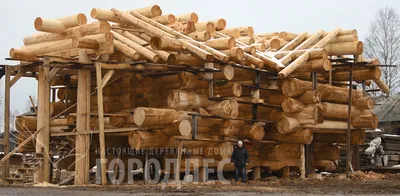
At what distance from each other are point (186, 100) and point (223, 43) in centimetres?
206

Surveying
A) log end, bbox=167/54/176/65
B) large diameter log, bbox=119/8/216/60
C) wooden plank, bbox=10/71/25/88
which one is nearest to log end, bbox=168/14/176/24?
large diameter log, bbox=119/8/216/60

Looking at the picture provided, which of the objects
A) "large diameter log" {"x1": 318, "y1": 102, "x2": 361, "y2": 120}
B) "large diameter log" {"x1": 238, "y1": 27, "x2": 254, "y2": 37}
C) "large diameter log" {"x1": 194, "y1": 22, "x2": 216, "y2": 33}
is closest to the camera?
"large diameter log" {"x1": 194, "y1": 22, "x2": 216, "y2": 33}

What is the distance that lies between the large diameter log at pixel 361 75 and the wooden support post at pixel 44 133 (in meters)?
10.6

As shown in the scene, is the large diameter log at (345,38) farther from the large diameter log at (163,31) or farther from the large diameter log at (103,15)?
the large diameter log at (103,15)

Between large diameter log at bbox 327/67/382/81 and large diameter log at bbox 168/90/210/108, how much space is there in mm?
6648

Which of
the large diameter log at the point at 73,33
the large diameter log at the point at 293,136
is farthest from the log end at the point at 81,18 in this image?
the large diameter log at the point at 293,136

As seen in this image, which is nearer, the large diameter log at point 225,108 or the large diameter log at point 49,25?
the large diameter log at point 49,25

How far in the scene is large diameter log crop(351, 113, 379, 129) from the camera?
27050 mm

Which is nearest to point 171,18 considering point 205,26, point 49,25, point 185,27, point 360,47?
point 185,27

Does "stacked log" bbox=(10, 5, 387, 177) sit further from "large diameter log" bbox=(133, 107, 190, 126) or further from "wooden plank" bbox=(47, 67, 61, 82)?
"wooden plank" bbox=(47, 67, 61, 82)

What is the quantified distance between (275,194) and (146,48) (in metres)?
7.26

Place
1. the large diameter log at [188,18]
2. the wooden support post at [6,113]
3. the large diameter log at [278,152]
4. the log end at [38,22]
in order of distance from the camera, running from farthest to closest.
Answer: the large diameter log at [188,18] < the large diameter log at [278,152] < the wooden support post at [6,113] < the log end at [38,22]

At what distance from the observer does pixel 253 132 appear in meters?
24.1

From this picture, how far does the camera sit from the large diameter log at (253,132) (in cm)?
2412
